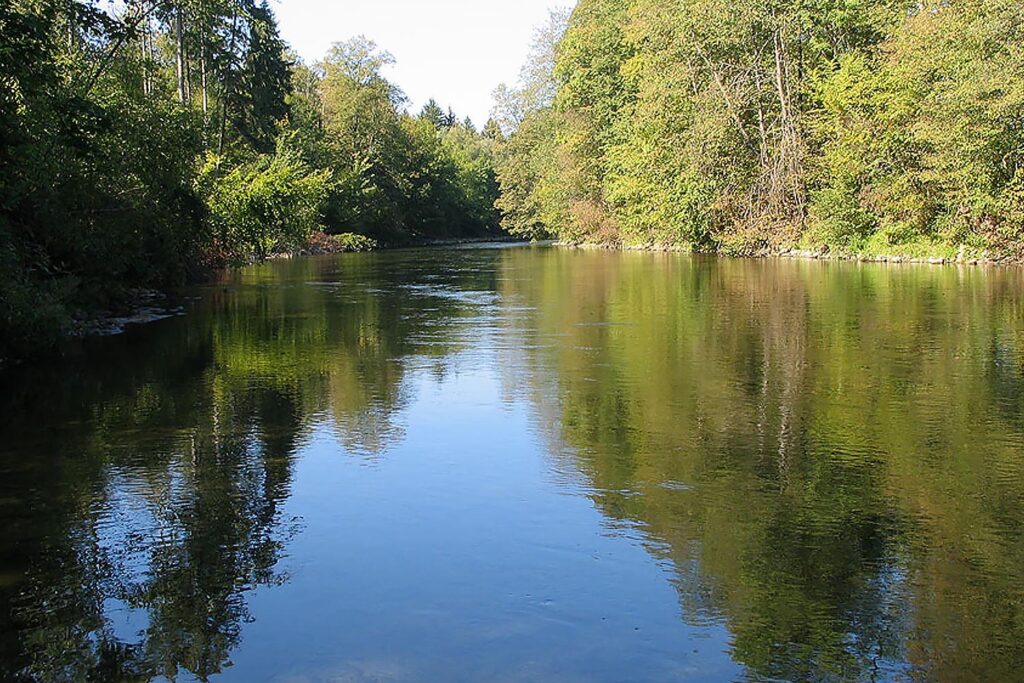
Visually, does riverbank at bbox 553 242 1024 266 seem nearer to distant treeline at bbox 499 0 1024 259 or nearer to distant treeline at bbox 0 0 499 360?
distant treeline at bbox 499 0 1024 259

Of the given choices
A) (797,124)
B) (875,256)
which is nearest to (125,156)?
(875,256)

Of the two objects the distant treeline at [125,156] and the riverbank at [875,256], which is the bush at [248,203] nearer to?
the distant treeline at [125,156]

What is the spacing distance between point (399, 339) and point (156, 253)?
942 centimetres

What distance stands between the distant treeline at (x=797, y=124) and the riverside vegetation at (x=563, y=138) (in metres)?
0.11

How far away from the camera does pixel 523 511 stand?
28.6ft

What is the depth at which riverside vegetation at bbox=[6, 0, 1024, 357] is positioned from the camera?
770 inches

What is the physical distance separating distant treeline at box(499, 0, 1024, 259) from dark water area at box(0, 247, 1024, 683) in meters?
17.3

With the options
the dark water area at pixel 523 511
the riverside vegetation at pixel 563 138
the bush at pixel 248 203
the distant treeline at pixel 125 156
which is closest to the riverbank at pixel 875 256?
the riverside vegetation at pixel 563 138

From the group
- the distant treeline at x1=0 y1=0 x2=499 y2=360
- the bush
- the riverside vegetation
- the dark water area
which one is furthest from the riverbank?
the bush

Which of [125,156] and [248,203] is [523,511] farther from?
[248,203]

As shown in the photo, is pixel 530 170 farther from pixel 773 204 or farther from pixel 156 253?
A: pixel 156 253

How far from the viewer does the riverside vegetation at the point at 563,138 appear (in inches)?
770

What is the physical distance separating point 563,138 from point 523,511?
2188 inches

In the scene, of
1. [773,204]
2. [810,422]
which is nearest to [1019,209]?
[773,204]
